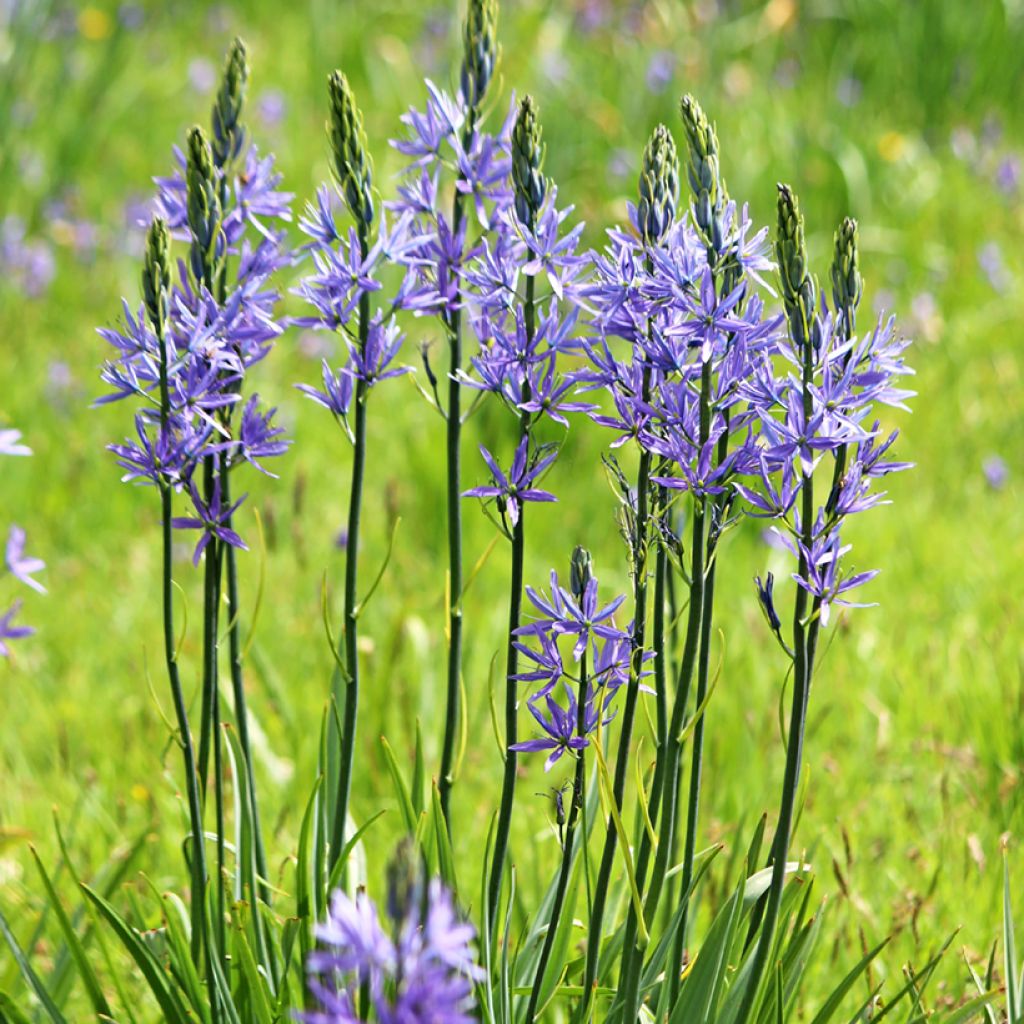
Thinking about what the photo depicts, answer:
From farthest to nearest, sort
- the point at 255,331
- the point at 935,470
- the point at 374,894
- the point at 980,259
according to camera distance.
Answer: the point at 980,259 < the point at 935,470 < the point at 374,894 < the point at 255,331

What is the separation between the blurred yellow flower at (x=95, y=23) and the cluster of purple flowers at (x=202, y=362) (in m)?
7.18

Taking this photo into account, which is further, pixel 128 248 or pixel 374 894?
pixel 128 248

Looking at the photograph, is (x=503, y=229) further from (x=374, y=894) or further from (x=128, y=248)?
(x=128, y=248)

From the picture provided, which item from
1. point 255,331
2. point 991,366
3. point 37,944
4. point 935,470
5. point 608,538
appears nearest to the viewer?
point 255,331

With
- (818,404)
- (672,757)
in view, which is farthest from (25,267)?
(818,404)

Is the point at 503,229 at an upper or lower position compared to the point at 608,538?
lower

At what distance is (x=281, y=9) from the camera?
29.5 feet

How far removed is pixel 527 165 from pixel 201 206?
42cm

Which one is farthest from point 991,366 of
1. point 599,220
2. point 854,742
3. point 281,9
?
point 281,9

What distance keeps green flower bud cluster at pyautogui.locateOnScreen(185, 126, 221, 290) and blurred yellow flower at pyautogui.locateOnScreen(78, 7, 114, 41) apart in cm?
726

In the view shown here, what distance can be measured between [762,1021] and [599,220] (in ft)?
15.0

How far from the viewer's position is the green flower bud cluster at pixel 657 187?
160 centimetres

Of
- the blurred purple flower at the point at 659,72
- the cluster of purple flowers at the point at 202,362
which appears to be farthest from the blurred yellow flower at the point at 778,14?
the cluster of purple flowers at the point at 202,362

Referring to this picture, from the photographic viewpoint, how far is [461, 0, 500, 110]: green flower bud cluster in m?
1.79
